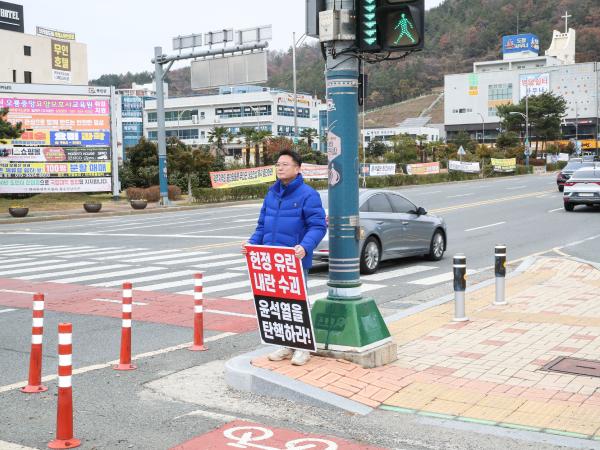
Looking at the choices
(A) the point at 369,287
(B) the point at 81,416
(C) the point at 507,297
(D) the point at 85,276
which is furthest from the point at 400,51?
(D) the point at 85,276

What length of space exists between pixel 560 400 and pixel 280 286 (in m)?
2.53

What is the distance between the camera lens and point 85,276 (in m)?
13.7

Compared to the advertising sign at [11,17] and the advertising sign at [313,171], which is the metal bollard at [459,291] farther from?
the advertising sign at [11,17]

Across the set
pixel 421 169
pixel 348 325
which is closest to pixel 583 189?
pixel 348 325

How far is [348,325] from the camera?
6.87 m

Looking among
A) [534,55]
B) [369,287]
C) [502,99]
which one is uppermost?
[534,55]

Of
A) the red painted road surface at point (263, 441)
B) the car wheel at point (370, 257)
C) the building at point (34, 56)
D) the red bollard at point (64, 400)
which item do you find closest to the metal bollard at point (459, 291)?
the red painted road surface at point (263, 441)

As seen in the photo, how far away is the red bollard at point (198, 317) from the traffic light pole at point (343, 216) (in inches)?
61.8

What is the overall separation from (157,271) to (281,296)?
308 inches

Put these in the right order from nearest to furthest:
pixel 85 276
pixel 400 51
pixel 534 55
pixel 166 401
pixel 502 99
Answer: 1. pixel 166 401
2. pixel 400 51
3. pixel 85 276
4. pixel 502 99
5. pixel 534 55

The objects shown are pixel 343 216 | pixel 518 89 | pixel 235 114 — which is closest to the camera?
pixel 343 216

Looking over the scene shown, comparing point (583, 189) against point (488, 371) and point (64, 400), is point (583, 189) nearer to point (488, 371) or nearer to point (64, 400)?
point (488, 371)

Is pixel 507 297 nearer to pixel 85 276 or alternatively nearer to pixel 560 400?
pixel 560 400

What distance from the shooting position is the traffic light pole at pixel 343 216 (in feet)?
22.7
